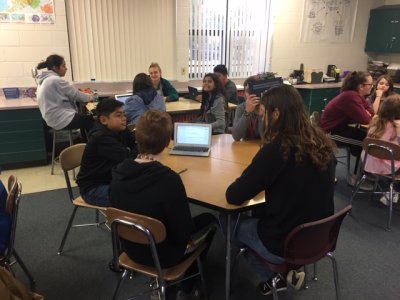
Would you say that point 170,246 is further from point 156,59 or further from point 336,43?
point 336,43

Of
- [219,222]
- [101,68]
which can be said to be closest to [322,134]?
[219,222]

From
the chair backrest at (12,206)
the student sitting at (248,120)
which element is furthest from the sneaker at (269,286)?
the chair backrest at (12,206)

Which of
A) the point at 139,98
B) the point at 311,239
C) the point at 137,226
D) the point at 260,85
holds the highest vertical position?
the point at 260,85

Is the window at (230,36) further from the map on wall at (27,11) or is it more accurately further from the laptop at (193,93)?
the map on wall at (27,11)

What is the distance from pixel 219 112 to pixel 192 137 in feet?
2.95

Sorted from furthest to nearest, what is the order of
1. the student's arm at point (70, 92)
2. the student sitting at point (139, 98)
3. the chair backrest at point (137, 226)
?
the student's arm at point (70, 92), the student sitting at point (139, 98), the chair backrest at point (137, 226)

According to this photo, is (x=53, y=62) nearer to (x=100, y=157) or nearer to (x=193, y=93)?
(x=193, y=93)

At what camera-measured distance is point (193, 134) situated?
97.0 inches

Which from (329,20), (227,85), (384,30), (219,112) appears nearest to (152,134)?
(219,112)

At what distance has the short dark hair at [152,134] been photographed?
1571 millimetres

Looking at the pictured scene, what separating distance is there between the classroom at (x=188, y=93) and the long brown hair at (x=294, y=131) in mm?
113

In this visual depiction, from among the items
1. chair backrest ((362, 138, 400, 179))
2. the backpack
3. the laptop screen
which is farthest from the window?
the backpack

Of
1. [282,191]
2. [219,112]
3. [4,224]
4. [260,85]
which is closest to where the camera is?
[282,191]

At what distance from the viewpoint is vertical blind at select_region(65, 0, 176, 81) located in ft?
14.3
